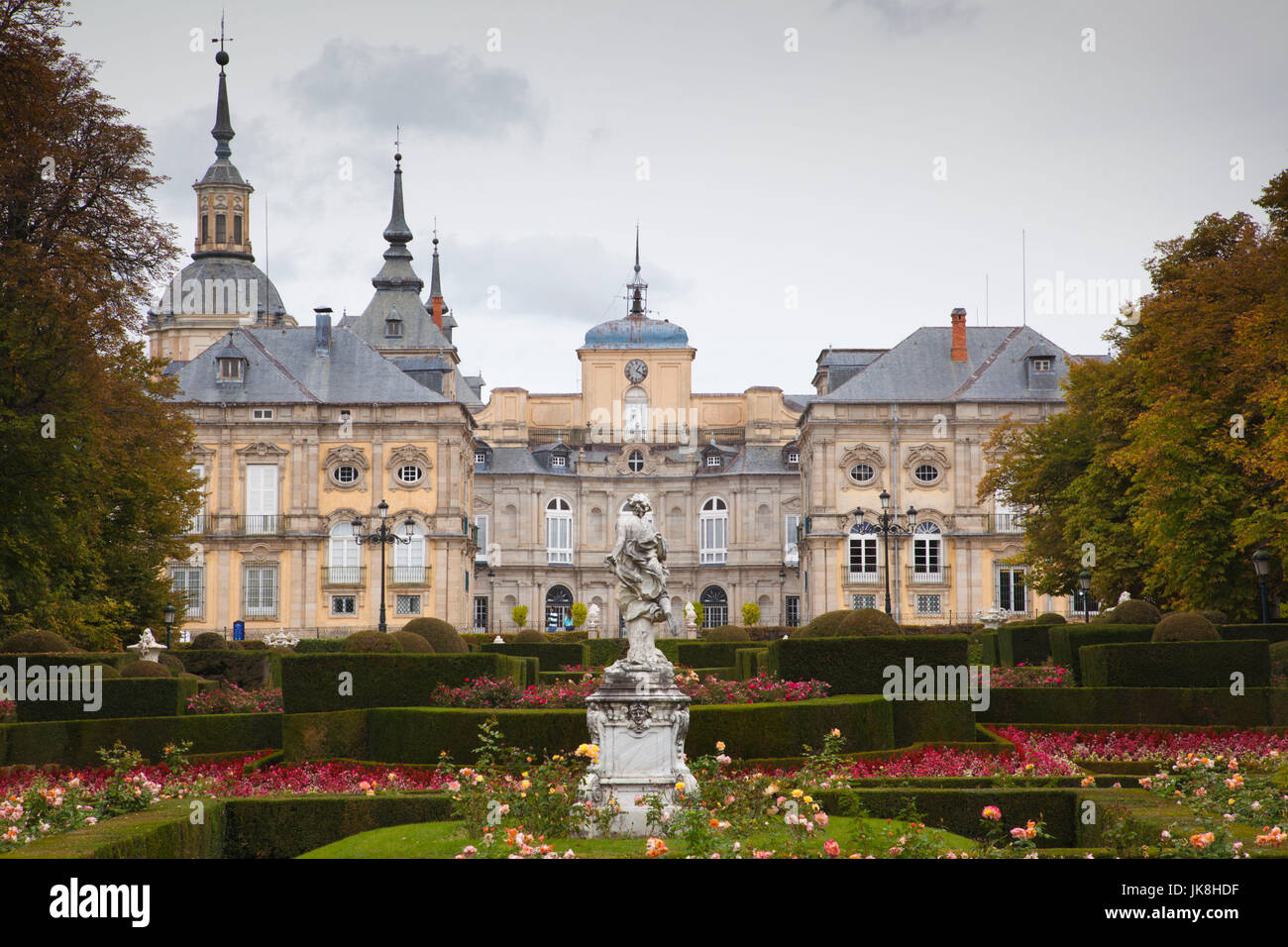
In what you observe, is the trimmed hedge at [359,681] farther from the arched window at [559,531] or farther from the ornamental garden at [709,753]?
the arched window at [559,531]

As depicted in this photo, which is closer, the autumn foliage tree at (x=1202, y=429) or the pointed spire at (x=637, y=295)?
the autumn foliage tree at (x=1202, y=429)

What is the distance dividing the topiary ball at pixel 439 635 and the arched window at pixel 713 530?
5203cm

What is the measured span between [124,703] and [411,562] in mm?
44006

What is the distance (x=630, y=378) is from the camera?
8419 centimetres

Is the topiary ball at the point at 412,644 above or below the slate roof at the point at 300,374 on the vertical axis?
below

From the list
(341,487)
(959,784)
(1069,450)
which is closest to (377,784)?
(959,784)

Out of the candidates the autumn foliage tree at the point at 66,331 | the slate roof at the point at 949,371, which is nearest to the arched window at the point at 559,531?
the slate roof at the point at 949,371

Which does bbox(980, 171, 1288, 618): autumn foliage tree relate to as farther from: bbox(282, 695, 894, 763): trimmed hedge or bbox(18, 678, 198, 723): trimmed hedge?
bbox(18, 678, 198, 723): trimmed hedge

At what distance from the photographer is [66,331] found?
29.3m

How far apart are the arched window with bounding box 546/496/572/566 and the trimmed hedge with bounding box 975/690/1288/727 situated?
5756cm

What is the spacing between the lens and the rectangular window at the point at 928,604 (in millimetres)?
66000
